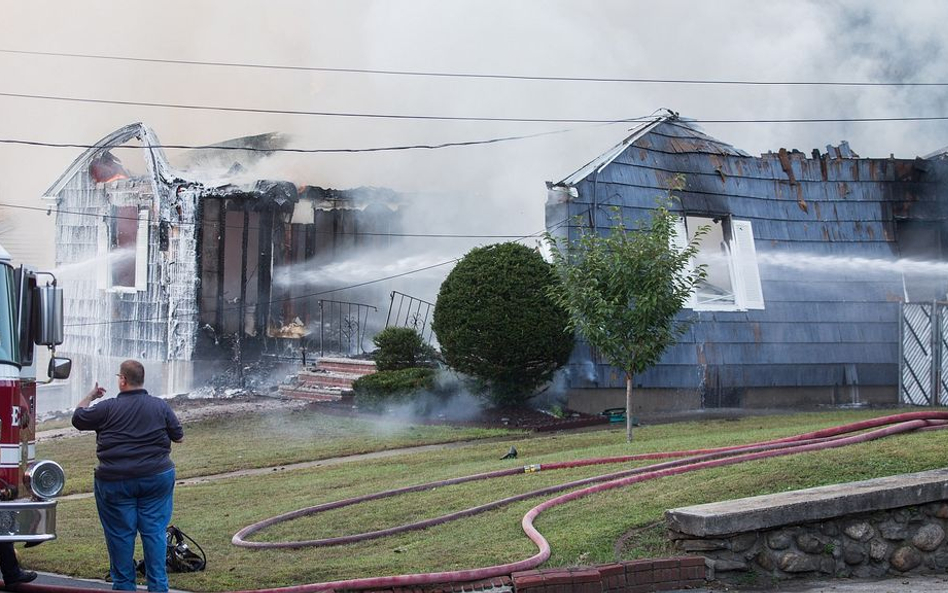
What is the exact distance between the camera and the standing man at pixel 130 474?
664 cm

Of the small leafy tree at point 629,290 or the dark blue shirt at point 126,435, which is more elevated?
the small leafy tree at point 629,290

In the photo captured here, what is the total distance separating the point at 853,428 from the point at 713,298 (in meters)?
10.0

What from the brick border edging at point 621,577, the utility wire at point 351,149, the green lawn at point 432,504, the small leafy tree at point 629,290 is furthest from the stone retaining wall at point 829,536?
the utility wire at point 351,149

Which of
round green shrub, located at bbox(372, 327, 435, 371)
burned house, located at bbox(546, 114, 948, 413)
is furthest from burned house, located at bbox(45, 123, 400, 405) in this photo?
burned house, located at bbox(546, 114, 948, 413)

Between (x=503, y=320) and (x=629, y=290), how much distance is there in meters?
3.72

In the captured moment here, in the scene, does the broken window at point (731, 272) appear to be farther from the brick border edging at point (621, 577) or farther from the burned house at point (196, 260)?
the brick border edging at point (621, 577)

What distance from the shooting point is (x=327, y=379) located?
21109mm

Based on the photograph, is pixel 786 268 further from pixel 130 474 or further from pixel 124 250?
pixel 130 474

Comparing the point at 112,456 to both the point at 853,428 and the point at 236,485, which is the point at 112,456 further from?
the point at 853,428

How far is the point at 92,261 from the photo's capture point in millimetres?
22922

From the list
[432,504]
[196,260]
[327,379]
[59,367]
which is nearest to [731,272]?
[327,379]

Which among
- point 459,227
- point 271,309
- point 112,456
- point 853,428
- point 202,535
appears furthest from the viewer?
point 459,227

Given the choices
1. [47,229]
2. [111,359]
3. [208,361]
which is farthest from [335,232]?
[47,229]

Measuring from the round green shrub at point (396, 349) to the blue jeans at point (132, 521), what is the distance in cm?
1288
